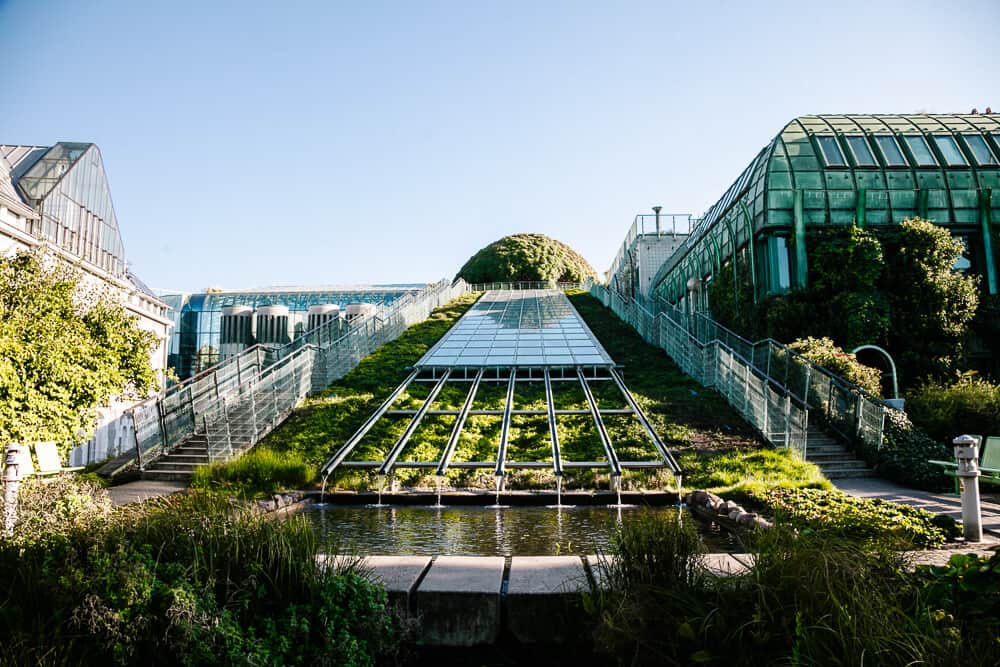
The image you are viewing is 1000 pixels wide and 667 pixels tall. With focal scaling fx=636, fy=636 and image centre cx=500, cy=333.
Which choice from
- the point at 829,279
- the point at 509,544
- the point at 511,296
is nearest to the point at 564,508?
the point at 509,544

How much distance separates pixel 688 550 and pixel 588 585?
0.63 metres

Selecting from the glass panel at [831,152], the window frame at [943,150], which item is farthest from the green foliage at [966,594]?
the window frame at [943,150]

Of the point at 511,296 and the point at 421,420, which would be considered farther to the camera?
the point at 511,296

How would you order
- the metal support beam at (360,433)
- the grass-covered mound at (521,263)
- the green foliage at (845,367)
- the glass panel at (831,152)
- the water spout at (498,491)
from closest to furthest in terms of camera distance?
the water spout at (498,491) → the metal support beam at (360,433) → the green foliage at (845,367) → the glass panel at (831,152) → the grass-covered mound at (521,263)

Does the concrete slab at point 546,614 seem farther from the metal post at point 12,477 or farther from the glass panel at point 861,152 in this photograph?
the glass panel at point 861,152

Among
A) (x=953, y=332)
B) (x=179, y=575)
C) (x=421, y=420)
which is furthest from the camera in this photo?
(x=953, y=332)

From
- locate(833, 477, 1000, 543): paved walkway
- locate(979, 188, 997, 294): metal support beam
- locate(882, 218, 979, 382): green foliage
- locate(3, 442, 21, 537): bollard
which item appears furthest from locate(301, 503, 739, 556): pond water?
locate(979, 188, 997, 294): metal support beam

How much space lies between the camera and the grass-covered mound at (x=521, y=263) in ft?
224

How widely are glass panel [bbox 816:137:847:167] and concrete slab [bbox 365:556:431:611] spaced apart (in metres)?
23.0

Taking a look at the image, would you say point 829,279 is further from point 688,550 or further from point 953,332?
point 688,550

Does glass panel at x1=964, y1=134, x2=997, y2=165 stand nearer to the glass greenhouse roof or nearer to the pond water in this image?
the glass greenhouse roof

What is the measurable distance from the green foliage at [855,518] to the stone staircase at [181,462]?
9.98m

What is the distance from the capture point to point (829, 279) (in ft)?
67.3

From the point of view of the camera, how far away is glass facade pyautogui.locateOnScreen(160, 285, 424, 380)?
135 ft
